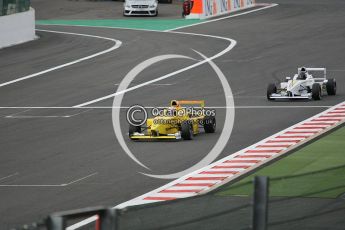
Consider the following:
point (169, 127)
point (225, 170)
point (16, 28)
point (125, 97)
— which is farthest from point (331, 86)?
point (16, 28)

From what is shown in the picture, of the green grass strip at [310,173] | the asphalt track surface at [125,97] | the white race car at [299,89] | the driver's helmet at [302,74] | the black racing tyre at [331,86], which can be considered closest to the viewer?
the green grass strip at [310,173]

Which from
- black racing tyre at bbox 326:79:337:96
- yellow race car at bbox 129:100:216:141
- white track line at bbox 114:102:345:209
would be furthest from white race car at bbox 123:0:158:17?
yellow race car at bbox 129:100:216:141

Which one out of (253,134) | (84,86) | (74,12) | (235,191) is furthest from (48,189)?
(74,12)

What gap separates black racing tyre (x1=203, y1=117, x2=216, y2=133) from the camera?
30.4 meters

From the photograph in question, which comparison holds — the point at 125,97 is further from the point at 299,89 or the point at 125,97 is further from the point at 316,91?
the point at 316,91

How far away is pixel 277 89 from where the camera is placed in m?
37.8

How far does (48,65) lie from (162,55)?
18.2ft

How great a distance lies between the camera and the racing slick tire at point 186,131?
2916cm

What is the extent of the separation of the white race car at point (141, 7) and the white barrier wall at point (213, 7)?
2.89m

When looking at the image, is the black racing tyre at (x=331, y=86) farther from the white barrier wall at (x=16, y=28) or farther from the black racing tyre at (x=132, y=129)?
the white barrier wall at (x=16, y=28)

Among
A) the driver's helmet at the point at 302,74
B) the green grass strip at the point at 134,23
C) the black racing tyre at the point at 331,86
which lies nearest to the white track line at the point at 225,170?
the driver's helmet at the point at 302,74

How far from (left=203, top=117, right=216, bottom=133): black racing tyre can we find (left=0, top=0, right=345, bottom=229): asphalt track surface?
25cm

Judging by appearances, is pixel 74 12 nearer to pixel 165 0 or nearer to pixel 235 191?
pixel 165 0

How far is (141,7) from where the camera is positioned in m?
70.2
